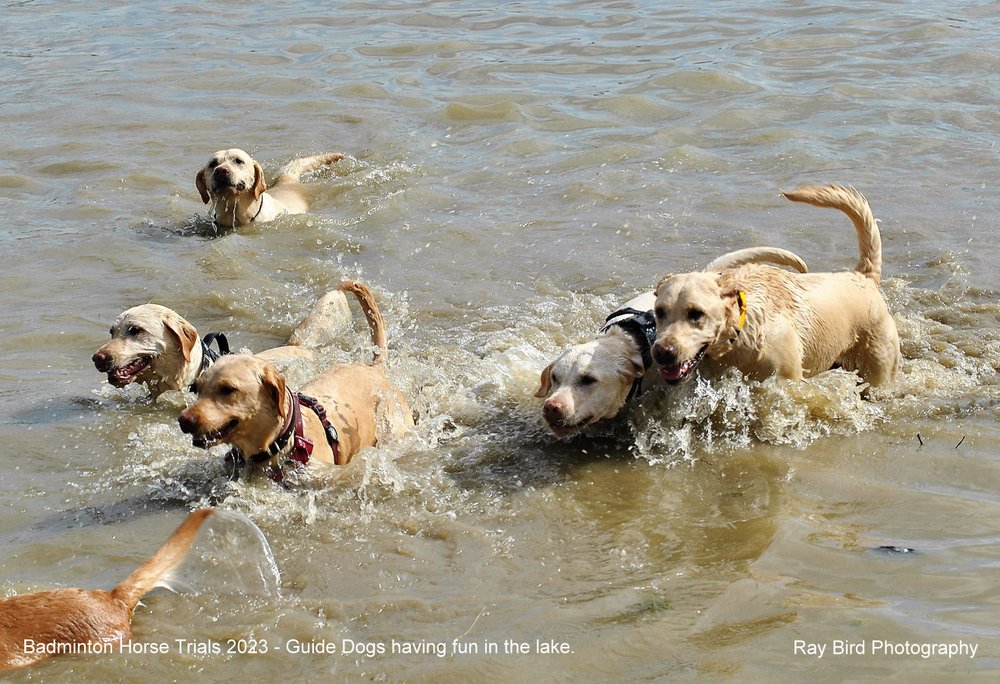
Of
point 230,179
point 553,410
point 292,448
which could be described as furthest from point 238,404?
point 230,179

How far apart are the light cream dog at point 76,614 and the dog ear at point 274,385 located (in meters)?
1.36

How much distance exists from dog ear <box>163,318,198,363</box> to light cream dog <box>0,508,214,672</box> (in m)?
3.08

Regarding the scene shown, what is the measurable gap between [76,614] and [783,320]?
392 centimetres

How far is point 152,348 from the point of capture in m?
6.95

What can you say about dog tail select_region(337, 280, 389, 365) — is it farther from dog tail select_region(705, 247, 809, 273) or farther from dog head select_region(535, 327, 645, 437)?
dog tail select_region(705, 247, 809, 273)

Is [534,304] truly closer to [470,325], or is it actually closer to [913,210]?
[470,325]

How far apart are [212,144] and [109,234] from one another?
324cm

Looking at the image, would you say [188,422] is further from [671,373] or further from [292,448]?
[671,373]

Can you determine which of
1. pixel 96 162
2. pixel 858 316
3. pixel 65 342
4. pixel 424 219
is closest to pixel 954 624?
pixel 858 316

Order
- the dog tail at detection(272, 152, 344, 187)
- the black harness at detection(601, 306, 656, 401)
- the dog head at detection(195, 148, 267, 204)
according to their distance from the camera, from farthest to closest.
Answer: the dog tail at detection(272, 152, 344, 187) < the dog head at detection(195, 148, 267, 204) < the black harness at detection(601, 306, 656, 401)

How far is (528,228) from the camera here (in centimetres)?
981

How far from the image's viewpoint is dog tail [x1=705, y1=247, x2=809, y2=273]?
6.55 meters

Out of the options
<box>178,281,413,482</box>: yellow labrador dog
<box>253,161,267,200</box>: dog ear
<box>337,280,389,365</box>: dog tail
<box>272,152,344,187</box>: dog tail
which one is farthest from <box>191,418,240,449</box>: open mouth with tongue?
<box>272,152,344,187</box>: dog tail

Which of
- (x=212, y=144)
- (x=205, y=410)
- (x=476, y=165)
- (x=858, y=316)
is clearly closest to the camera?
(x=205, y=410)
